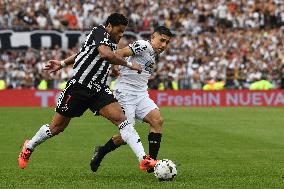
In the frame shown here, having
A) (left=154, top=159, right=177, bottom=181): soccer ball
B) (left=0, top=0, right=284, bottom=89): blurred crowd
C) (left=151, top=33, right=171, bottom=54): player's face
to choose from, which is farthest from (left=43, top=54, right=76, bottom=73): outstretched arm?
(left=0, top=0, right=284, bottom=89): blurred crowd

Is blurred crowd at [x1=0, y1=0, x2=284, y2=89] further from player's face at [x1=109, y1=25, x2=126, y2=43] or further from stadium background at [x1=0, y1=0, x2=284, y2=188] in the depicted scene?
player's face at [x1=109, y1=25, x2=126, y2=43]

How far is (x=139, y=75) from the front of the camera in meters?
13.1

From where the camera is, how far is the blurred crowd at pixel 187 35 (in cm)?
3722

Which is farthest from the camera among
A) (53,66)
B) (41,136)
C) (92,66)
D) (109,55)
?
(53,66)

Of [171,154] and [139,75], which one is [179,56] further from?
[139,75]

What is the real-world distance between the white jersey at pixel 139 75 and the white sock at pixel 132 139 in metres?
1.55

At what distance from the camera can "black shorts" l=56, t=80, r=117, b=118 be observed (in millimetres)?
11500

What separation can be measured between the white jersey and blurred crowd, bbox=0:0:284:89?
78.0 feet

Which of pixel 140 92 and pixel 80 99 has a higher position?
pixel 80 99

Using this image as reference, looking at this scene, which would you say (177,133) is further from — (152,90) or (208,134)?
(152,90)

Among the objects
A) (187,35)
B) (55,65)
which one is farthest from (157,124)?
(187,35)

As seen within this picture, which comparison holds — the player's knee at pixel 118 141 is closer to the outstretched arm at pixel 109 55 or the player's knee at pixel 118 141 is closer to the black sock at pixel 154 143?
the black sock at pixel 154 143

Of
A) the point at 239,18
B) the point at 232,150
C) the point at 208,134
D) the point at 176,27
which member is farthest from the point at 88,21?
the point at 232,150

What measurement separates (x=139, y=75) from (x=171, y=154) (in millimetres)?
2978
